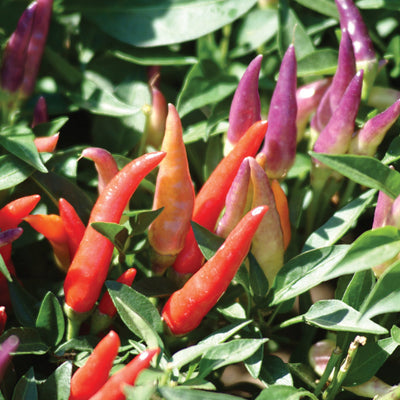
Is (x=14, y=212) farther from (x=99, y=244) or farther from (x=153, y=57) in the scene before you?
(x=153, y=57)

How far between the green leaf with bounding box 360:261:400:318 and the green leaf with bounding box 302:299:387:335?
4cm

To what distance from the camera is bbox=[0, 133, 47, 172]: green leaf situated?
1.04 meters

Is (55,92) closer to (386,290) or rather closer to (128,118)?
(128,118)

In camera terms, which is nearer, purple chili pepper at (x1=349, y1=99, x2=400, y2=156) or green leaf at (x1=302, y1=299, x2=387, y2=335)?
green leaf at (x1=302, y1=299, x2=387, y2=335)

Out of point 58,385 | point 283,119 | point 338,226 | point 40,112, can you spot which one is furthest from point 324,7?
point 58,385

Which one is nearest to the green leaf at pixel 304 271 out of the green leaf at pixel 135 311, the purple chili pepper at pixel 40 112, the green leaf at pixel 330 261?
the green leaf at pixel 330 261

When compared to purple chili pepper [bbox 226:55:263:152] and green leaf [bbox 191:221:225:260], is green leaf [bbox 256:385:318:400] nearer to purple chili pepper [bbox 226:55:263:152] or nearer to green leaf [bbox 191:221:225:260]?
green leaf [bbox 191:221:225:260]

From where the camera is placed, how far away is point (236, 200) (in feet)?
3.18

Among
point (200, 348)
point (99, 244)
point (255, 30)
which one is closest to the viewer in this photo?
point (200, 348)

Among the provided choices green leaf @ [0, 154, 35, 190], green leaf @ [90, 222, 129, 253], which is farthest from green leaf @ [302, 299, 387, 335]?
green leaf @ [0, 154, 35, 190]

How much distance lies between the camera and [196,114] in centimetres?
141

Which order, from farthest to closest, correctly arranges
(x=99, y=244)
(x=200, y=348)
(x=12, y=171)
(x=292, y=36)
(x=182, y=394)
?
1. (x=292, y=36)
2. (x=12, y=171)
3. (x=99, y=244)
4. (x=200, y=348)
5. (x=182, y=394)

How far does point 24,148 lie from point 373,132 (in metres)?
0.61

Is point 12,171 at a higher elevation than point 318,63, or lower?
lower
